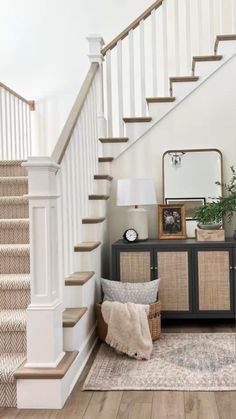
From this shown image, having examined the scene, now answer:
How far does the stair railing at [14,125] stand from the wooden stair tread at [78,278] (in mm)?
2183

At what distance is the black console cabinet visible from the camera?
142 inches

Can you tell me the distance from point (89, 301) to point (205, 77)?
2253mm

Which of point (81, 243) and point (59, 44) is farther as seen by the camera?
point (59, 44)

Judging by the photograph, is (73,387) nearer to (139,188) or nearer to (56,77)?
(139,188)

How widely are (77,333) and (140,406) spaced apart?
592 millimetres

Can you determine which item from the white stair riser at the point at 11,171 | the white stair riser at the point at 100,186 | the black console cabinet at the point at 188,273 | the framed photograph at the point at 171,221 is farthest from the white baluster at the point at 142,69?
the black console cabinet at the point at 188,273

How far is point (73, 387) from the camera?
8.09 ft

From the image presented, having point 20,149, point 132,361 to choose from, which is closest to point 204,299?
point 132,361

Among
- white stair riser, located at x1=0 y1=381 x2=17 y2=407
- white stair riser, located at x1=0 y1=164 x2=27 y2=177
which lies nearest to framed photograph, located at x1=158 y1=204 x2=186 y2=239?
white stair riser, located at x1=0 y1=164 x2=27 y2=177

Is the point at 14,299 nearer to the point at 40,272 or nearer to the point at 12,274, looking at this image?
the point at 12,274

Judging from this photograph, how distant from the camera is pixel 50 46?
5.46 m

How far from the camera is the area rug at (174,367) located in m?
2.47

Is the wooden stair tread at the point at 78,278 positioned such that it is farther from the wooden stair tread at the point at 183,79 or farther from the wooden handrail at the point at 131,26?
the wooden handrail at the point at 131,26

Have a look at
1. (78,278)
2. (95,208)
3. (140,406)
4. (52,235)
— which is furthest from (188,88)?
(140,406)
